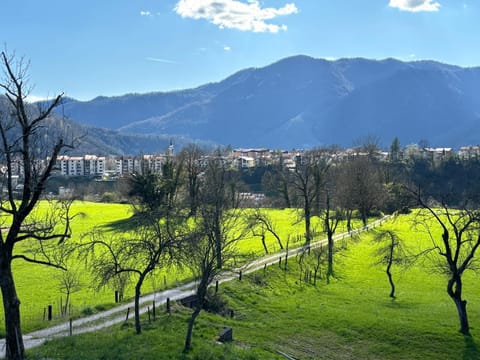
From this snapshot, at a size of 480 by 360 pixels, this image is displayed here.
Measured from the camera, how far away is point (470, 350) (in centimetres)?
2938

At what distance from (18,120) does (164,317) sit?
16.1 meters

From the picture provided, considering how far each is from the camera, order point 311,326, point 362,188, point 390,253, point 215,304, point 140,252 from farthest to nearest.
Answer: point 362,188 < point 390,253 < point 215,304 < point 311,326 < point 140,252

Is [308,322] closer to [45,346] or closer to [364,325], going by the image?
[364,325]

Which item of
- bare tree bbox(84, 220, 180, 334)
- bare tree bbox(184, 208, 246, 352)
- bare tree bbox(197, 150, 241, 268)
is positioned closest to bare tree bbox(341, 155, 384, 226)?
bare tree bbox(197, 150, 241, 268)

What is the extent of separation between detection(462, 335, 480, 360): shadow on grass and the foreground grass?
55 mm

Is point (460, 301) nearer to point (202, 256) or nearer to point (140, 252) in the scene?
point (202, 256)

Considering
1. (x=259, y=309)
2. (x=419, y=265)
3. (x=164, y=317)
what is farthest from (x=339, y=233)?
(x=164, y=317)

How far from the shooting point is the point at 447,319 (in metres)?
35.5

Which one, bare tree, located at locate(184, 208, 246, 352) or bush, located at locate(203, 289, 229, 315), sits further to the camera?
bush, located at locate(203, 289, 229, 315)

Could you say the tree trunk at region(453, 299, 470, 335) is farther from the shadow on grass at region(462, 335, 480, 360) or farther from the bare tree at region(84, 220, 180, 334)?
the bare tree at region(84, 220, 180, 334)

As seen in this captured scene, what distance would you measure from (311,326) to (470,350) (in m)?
10.0

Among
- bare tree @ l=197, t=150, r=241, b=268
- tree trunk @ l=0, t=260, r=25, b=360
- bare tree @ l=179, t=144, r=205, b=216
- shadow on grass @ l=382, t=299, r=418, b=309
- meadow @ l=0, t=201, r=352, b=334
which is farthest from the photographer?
bare tree @ l=179, t=144, r=205, b=216

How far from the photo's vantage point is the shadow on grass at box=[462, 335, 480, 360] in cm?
2842

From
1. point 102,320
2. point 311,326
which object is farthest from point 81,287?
point 311,326
